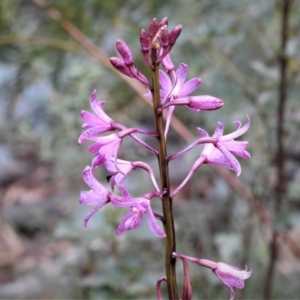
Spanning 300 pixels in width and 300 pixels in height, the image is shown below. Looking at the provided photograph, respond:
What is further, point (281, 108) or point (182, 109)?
point (182, 109)

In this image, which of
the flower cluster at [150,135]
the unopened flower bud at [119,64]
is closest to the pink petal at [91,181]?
the flower cluster at [150,135]

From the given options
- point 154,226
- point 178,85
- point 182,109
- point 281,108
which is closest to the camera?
point 154,226

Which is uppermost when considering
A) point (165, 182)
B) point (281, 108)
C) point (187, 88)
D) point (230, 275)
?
point (281, 108)

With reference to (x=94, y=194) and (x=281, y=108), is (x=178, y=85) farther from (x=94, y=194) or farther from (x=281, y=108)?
(x=281, y=108)

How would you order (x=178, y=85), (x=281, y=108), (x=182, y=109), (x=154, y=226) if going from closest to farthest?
(x=154, y=226)
(x=178, y=85)
(x=281, y=108)
(x=182, y=109)

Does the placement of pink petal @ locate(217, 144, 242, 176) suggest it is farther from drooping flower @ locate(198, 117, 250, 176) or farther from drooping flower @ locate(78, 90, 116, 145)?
drooping flower @ locate(78, 90, 116, 145)

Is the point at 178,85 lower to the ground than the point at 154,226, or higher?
higher

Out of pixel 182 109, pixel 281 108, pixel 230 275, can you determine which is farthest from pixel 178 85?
pixel 182 109

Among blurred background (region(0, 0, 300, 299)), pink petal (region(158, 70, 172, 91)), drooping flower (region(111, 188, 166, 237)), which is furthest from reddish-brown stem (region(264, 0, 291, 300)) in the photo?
drooping flower (region(111, 188, 166, 237))

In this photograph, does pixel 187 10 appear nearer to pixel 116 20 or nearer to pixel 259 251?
pixel 116 20
